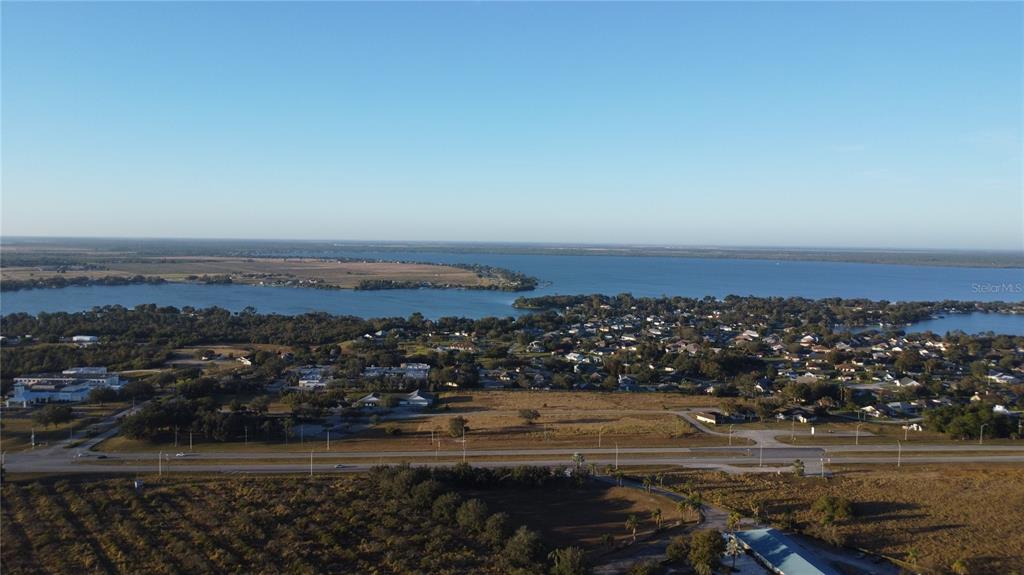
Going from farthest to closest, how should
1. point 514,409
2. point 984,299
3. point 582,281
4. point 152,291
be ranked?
point 582,281, point 984,299, point 152,291, point 514,409

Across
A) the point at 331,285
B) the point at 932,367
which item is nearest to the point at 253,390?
the point at 932,367

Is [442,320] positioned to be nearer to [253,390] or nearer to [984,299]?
[253,390]

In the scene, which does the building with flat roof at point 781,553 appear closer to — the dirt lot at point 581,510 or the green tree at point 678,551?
the green tree at point 678,551

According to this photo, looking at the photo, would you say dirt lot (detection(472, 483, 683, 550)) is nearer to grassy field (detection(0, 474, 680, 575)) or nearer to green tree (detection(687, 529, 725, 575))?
grassy field (detection(0, 474, 680, 575))

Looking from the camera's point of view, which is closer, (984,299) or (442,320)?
(442,320)

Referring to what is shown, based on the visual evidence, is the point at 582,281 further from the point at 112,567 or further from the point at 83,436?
the point at 112,567

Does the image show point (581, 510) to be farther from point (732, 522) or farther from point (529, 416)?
point (529, 416)

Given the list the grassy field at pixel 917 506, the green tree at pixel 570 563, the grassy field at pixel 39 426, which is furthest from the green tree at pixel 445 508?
the grassy field at pixel 39 426

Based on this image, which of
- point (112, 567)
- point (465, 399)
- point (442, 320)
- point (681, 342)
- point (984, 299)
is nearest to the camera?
point (112, 567)
